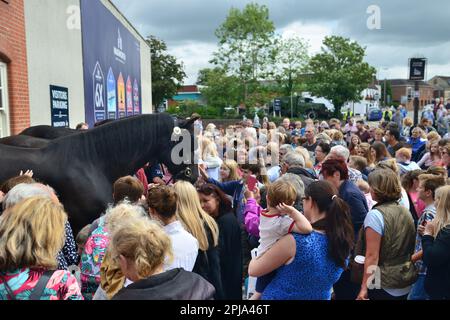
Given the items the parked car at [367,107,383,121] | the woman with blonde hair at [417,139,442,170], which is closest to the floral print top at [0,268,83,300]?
the woman with blonde hair at [417,139,442,170]

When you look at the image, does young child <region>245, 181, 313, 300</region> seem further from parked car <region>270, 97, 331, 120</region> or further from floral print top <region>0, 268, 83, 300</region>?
parked car <region>270, 97, 331, 120</region>

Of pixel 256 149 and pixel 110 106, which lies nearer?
pixel 256 149

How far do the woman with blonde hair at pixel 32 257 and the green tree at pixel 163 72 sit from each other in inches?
1646

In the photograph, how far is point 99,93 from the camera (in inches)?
485

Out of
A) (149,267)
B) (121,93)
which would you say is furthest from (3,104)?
(121,93)

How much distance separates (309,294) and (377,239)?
0.87m

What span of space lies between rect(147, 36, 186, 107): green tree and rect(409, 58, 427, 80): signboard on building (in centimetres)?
3219

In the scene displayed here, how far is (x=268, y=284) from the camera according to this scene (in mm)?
2861

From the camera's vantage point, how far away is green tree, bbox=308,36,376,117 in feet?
124

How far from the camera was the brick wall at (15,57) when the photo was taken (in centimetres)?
692

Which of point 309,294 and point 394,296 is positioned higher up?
point 309,294

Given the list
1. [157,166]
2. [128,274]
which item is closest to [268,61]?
[157,166]

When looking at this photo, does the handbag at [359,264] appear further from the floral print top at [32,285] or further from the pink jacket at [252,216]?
the floral print top at [32,285]

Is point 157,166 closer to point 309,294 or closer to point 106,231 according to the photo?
point 106,231
